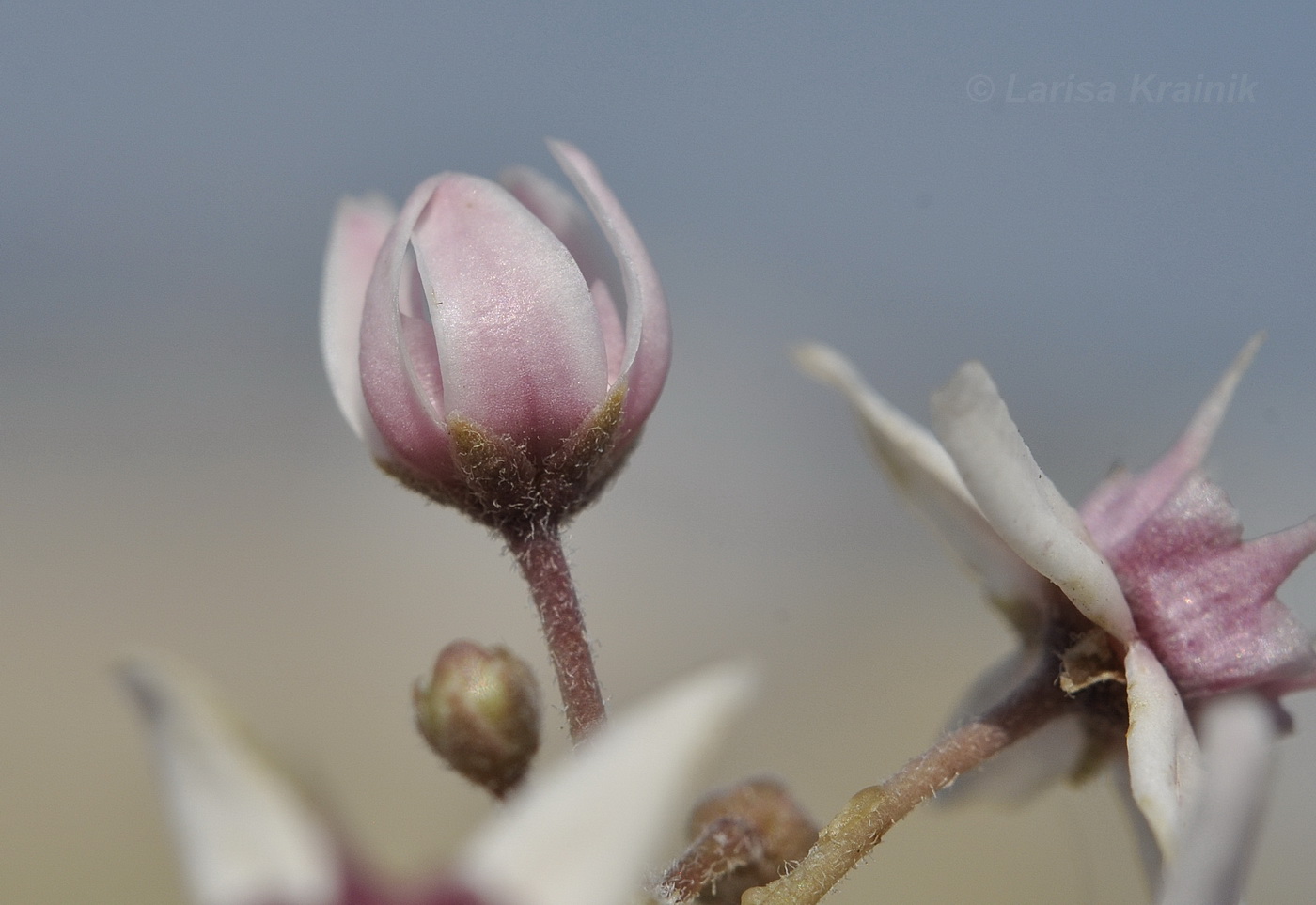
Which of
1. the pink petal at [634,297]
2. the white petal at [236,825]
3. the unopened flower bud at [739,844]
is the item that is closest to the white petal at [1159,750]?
the unopened flower bud at [739,844]

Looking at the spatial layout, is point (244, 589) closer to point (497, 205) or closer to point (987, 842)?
point (987, 842)

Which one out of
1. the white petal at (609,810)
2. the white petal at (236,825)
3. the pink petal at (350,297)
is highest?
the pink petal at (350,297)

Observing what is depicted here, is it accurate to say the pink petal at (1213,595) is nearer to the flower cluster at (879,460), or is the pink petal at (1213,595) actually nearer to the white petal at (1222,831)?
the flower cluster at (879,460)

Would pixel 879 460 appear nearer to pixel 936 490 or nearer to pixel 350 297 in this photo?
pixel 936 490

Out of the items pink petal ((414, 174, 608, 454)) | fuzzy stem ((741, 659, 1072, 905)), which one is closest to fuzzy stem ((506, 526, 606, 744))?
pink petal ((414, 174, 608, 454))

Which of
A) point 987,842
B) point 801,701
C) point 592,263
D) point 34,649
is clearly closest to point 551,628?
point 592,263

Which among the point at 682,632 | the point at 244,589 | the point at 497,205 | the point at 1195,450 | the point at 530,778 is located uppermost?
the point at 244,589

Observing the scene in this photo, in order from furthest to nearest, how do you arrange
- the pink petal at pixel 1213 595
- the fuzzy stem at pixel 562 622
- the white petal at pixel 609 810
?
the pink petal at pixel 1213 595, the fuzzy stem at pixel 562 622, the white petal at pixel 609 810
